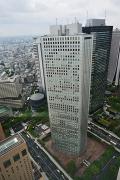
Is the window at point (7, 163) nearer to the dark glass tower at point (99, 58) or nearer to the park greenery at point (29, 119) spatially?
the park greenery at point (29, 119)

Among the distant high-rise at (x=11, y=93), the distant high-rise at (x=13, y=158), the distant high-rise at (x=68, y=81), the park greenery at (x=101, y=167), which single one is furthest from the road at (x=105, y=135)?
the distant high-rise at (x=13, y=158)

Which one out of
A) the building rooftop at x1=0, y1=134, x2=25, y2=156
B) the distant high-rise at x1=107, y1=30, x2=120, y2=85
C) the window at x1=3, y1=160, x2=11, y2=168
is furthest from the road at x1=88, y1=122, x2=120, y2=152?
the distant high-rise at x1=107, y1=30, x2=120, y2=85

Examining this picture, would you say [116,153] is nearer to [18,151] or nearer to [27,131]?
[27,131]

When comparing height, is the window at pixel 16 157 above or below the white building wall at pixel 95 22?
below

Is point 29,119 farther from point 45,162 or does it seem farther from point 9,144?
point 9,144

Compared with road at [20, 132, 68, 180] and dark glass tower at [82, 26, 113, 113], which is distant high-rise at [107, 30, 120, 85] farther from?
road at [20, 132, 68, 180]

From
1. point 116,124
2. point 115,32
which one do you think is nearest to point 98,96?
point 116,124
